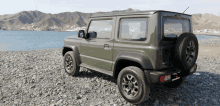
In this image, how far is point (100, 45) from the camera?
4016 millimetres

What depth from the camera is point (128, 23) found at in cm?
350

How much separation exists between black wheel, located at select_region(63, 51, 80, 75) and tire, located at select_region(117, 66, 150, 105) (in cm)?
193

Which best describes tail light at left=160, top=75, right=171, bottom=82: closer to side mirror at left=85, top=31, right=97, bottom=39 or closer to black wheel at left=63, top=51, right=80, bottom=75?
side mirror at left=85, top=31, right=97, bottom=39

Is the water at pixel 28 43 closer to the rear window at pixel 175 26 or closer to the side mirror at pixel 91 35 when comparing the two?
the side mirror at pixel 91 35

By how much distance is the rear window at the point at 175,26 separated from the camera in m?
3.12

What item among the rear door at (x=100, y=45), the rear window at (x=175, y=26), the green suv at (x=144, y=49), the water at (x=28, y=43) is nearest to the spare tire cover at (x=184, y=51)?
the green suv at (x=144, y=49)

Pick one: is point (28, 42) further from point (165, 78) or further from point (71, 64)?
point (165, 78)

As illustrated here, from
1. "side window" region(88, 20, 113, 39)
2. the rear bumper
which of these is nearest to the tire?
the rear bumper

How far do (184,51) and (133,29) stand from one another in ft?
3.66

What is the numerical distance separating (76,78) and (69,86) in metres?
0.65

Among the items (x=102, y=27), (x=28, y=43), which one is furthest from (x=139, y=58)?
(x=28, y=43)

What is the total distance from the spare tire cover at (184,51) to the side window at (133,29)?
66 centimetres

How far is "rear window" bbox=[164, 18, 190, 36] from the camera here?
123 inches

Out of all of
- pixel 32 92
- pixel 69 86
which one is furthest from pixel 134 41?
pixel 32 92
